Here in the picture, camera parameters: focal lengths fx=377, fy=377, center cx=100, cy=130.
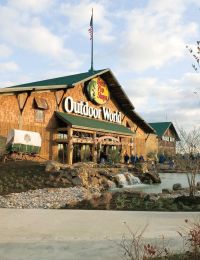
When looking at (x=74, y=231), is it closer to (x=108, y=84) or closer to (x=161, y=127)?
(x=108, y=84)

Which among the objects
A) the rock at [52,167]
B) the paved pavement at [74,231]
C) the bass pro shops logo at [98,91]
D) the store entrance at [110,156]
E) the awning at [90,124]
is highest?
the bass pro shops logo at [98,91]

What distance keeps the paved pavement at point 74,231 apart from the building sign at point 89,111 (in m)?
21.0

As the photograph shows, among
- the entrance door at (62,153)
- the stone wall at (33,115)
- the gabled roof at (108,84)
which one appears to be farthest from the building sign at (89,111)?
the entrance door at (62,153)

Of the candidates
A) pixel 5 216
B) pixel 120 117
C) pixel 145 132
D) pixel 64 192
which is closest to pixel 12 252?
pixel 5 216

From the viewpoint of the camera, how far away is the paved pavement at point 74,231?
5977 millimetres

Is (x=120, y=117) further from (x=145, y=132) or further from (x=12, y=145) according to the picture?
(x=12, y=145)

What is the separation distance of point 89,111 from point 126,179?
11579mm

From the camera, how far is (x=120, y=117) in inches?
1506

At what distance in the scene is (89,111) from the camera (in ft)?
109

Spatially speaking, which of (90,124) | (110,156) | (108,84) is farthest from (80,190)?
(108,84)

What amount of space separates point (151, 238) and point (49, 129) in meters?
22.7

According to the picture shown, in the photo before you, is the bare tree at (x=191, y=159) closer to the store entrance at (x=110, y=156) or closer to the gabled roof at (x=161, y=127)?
the store entrance at (x=110, y=156)

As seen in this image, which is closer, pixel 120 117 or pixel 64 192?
pixel 64 192

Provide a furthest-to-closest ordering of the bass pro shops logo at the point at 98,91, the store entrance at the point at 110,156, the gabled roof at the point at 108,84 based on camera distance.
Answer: the bass pro shops logo at the point at 98,91
the store entrance at the point at 110,156
the gabled roof at the point at 108,84
